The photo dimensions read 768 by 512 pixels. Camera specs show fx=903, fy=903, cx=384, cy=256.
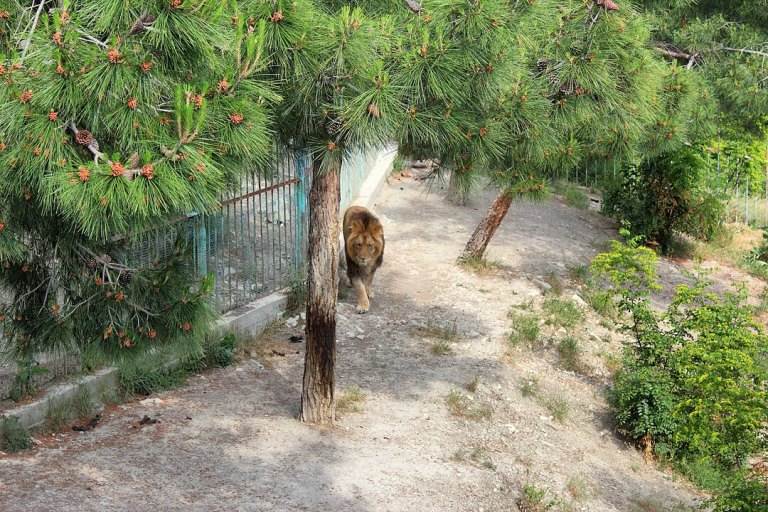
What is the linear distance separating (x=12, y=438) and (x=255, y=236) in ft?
12.7

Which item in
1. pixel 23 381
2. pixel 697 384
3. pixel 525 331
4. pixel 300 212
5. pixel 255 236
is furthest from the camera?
pixel 300 212

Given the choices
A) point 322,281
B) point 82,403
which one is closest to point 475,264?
point 322,281

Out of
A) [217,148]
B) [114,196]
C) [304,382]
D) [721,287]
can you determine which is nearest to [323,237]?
[304,382]

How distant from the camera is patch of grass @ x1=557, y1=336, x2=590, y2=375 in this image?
10148 millimetres

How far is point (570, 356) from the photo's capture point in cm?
1028

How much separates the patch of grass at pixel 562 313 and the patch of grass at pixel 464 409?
110 inches

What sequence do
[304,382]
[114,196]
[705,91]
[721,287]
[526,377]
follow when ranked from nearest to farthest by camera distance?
[114,196] < [304,382] < [526,377] < [705,91] < [721,287]

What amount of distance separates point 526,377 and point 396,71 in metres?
4.95

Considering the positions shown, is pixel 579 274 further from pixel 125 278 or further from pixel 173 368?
pixel 125 278

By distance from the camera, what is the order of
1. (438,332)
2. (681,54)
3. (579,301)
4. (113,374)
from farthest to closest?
(579,301), (681,54), (438,332), (113,374)

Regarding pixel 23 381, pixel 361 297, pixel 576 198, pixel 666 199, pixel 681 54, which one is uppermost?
pixel 681 54

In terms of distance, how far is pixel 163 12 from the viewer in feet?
11.9

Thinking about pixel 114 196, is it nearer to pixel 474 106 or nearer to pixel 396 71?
pixel 396 71

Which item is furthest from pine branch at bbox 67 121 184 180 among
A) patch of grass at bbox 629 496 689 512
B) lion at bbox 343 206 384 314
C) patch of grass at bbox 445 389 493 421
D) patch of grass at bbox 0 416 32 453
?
lion at bbox 343 206 384 314
